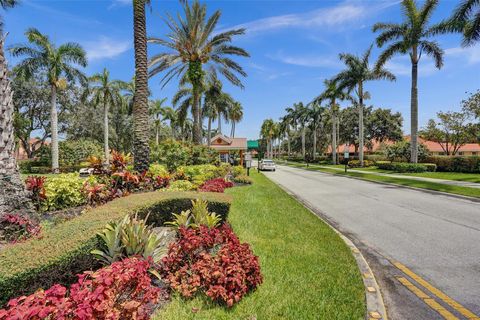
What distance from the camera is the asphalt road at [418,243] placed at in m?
3.97

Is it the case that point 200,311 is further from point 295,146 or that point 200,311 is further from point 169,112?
point 295,146

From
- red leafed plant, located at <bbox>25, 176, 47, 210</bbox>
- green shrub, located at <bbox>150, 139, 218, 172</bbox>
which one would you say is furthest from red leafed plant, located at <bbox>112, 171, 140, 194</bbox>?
green shrub, located at <bbox>150, 139, 218, 172</bbox>

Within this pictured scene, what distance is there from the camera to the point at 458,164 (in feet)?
91.9

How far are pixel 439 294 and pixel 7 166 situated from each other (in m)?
8.19

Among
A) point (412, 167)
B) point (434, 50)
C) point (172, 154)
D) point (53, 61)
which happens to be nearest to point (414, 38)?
point (434, 50)

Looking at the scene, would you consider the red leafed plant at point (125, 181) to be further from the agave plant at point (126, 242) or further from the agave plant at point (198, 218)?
the agave plant at point (126, 242)

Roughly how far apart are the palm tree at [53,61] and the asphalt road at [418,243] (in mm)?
30401

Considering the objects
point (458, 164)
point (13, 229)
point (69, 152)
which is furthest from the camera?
point (69, 152)

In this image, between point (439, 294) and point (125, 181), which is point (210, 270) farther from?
point (125, 181)

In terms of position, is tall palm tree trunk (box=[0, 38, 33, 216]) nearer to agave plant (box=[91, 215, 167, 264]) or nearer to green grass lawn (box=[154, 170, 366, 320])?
agave plant (box=[91, 215, 167, 264])

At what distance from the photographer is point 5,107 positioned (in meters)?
5.96

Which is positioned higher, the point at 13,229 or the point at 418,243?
the point at 13,229

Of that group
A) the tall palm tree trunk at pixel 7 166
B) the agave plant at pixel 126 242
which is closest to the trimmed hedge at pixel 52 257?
the agave plant at pixel 126 242

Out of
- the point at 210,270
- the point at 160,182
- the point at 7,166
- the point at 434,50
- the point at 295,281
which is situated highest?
the point at 434,50
